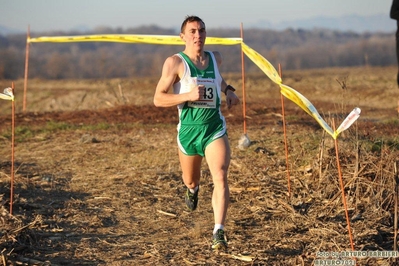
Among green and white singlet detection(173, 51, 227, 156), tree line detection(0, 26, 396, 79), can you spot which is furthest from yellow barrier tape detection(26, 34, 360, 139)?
tree line detection(0, 26, 396, 79)

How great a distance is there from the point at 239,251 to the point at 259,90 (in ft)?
64.0

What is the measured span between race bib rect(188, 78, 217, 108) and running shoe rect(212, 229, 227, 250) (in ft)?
3.78

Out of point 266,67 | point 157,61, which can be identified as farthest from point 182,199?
point 157,61

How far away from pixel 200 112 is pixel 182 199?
7.40 ft

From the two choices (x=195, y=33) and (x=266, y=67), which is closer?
(x=195, y=33)

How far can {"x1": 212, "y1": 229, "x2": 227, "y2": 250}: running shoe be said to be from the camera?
23.1 feet

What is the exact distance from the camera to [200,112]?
7371 mm

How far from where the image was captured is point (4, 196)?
8.96m

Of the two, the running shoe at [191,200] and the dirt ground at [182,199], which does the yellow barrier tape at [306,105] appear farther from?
the running shoe at [191,200]

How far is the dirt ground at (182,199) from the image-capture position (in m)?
7.06

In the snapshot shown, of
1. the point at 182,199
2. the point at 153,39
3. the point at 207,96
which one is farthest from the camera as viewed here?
the point at 153,39

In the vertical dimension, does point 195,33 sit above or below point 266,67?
above

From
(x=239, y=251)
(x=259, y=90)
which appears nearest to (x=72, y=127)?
(x=239, y=251)

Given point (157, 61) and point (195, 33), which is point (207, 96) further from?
point (157, 61)
